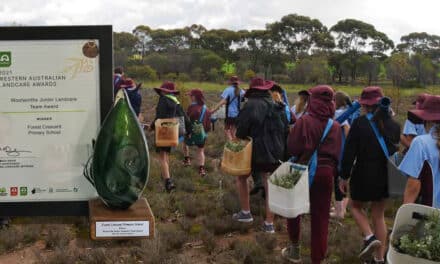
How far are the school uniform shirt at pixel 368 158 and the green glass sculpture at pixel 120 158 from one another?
3.35 meters

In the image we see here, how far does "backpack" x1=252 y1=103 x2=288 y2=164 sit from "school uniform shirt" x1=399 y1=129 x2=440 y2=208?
2287 millimetres

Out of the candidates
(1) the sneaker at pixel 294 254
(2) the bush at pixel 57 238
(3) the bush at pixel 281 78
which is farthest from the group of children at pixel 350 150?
(3) the bush at pixel 281 78

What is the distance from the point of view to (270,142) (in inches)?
257

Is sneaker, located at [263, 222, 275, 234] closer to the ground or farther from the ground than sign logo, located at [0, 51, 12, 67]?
closer to the ground

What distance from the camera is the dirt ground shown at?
5.95 meters

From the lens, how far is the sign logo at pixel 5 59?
95.6 inches

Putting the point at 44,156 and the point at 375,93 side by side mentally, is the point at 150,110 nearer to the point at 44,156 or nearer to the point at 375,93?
the point at 375,93

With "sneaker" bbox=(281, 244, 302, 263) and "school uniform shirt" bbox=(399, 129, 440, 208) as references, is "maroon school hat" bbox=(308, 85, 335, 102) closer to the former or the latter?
"school uniform shirt" bbox=(399, 129, 440, 208)

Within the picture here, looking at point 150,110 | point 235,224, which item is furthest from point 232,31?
point 235,224

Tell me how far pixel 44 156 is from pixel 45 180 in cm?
11

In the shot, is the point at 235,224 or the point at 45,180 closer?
the point at 45,180

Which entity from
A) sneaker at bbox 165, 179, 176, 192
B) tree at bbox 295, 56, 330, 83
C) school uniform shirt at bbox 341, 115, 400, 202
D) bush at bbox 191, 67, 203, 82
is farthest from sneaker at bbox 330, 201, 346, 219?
bush at bbox 191, 67, 203, 82

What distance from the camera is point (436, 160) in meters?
4.20

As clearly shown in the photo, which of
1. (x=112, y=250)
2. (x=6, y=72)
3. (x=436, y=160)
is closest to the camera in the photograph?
(x=6, y=72)
